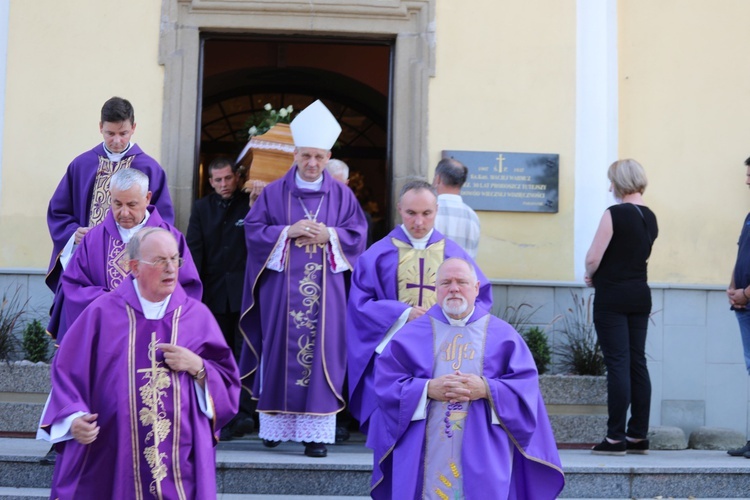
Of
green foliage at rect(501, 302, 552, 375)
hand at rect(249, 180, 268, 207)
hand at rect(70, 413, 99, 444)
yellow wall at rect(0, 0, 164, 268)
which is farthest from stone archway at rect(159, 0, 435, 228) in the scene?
hand at rect(70, 413, 99, 444)

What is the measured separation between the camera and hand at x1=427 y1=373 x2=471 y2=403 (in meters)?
5.21

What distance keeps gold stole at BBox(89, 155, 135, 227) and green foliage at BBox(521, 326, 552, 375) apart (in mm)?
3230

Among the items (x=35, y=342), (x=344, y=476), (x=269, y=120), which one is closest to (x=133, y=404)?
(x=344, y=476)

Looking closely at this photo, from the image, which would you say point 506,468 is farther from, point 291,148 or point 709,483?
point 291,148

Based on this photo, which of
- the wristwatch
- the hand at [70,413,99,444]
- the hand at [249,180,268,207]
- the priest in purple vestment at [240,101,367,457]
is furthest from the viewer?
the hand at [249,180,268,207]

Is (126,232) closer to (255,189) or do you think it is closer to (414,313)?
(414,313)

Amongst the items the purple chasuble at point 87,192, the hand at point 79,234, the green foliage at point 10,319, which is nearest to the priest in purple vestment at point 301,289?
the purple chasuble at point 87,192

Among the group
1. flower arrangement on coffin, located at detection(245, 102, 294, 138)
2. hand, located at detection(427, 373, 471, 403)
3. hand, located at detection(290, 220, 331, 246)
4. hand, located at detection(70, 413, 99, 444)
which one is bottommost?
hand, located at detection(70, 413, 99, 444)

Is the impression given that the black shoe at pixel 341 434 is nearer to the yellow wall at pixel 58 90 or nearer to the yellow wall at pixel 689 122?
the yellow wall at pixel 58 90

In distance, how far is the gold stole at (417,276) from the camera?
6.57 m

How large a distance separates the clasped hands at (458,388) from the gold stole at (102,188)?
282 centimetres

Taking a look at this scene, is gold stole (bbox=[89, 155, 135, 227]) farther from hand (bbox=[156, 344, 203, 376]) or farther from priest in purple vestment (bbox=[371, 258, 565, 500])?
priest in purple vestment (bbox=[371, 258, 565, 500])

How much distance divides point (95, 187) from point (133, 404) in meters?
2.41

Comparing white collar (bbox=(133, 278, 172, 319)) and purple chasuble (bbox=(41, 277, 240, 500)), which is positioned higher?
white collar (bbox=(133, 278, 172, 319))
